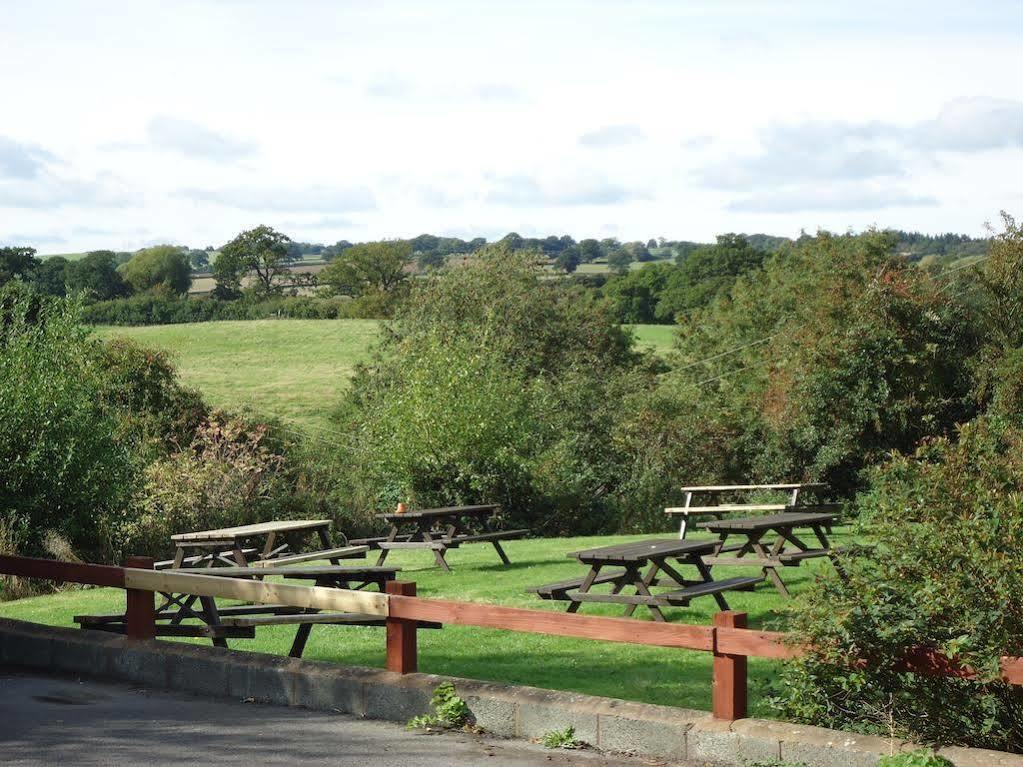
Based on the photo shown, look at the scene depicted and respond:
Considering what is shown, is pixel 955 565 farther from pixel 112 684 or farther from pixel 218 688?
pixel 112 684

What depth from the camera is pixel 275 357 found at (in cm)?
7019

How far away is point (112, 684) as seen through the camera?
29.6ft

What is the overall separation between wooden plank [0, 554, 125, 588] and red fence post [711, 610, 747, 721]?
4.40 m

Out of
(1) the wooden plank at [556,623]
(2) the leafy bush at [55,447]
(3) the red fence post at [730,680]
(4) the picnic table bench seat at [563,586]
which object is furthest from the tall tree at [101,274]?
(3) the red fence post at [730,680]

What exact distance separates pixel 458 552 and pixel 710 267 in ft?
216

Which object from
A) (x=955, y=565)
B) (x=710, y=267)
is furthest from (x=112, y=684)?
(x=710, y=267)

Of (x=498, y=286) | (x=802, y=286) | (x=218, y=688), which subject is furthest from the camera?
(x=498, y=286)

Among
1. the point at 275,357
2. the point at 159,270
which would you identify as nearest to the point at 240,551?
the point at 275,357

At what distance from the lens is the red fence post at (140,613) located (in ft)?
30.7

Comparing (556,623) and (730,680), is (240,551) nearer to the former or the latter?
(556,623)

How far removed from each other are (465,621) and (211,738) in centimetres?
158

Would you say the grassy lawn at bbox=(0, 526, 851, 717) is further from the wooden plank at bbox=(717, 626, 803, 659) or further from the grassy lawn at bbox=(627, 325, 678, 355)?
the grassy lawn at bbox=(627, 325, 678, 355)

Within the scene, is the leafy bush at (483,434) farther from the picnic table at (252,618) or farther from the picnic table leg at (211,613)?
the picnic table leg at (211,613)

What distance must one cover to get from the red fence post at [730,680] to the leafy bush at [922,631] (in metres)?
0.26
